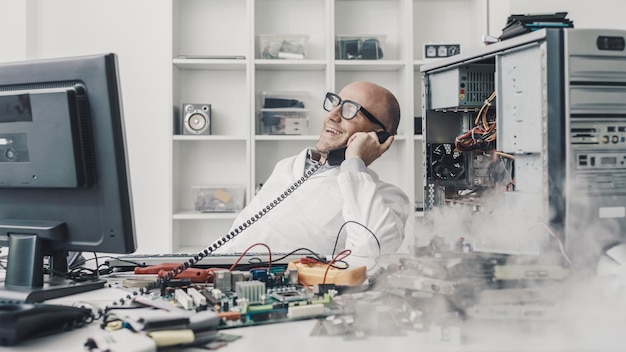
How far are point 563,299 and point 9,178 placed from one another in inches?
46.9

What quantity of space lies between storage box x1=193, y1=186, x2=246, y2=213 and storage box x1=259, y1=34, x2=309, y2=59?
82 cm

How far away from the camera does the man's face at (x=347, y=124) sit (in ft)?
7.80

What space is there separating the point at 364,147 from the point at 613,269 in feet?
3.81

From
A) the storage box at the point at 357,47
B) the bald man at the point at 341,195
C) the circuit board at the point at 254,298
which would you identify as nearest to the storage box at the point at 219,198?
the bald man at the point at 341,195

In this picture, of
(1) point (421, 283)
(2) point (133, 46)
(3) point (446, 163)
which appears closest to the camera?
(1) point (421, 283)

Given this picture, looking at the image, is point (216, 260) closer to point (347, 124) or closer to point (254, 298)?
point (254, 298)

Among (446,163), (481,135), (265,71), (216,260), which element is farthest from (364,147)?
(265,71)

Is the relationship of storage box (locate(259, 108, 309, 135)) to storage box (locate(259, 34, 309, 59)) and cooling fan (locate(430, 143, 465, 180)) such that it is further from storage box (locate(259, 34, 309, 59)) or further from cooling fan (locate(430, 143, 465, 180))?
cooling fan (locate(430, 143, 465, 180))

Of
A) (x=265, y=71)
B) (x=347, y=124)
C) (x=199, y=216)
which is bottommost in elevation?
(x=199, y=216)

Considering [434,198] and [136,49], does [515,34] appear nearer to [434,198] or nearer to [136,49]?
[434,198]

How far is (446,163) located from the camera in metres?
1.81

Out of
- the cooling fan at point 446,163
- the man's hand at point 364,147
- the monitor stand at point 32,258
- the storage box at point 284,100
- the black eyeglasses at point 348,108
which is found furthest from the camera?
the storage box at point 284,100

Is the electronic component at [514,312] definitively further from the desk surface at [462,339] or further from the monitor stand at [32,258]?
the monitor stand at [32,258]

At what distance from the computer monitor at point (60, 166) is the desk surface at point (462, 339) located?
31 centimetres
